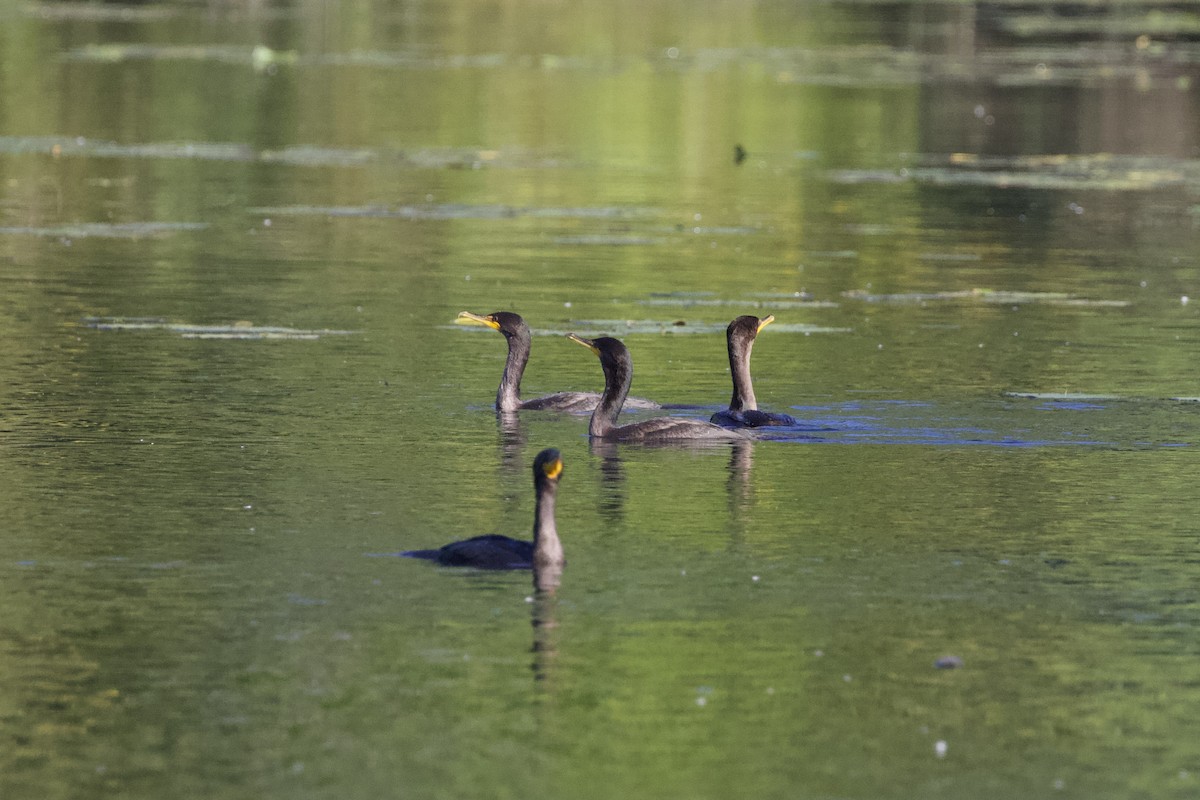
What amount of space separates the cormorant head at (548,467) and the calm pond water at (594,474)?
514mm

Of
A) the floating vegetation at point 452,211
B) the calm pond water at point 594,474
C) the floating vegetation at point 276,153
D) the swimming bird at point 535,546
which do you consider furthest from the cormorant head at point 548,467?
the floating vegetation at point 276,153

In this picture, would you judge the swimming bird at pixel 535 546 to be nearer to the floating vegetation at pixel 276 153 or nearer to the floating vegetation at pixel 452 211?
the floating vegetation at pixel 452 211

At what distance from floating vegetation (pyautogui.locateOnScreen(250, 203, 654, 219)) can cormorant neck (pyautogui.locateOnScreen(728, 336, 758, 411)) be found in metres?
13.0

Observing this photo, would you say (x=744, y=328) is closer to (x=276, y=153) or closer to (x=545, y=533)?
(x=545, y=533)

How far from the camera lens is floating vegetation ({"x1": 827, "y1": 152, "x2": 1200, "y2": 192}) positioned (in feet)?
115

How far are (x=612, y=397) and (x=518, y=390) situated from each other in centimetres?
147

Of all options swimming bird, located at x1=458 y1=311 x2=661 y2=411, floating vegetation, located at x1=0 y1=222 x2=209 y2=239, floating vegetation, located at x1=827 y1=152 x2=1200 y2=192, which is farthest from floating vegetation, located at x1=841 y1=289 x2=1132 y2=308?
floating vegetation, located at x1=827 y1=152 x2=1200 y2=192

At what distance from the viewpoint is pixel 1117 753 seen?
9680mm

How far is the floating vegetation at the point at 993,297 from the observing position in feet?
78.3

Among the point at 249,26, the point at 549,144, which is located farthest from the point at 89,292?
the point at 249,26

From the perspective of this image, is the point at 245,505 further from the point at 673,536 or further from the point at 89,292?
the point at 89,292

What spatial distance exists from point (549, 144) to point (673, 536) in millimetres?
26998

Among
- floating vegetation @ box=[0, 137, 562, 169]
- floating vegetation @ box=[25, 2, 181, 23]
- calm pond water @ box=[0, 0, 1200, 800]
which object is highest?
floating vegetation @ box=[25, 2, 181, 23]

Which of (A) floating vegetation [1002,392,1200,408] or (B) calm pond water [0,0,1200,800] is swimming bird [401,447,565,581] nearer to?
(B) calm pond water [0,0,1200,800]
